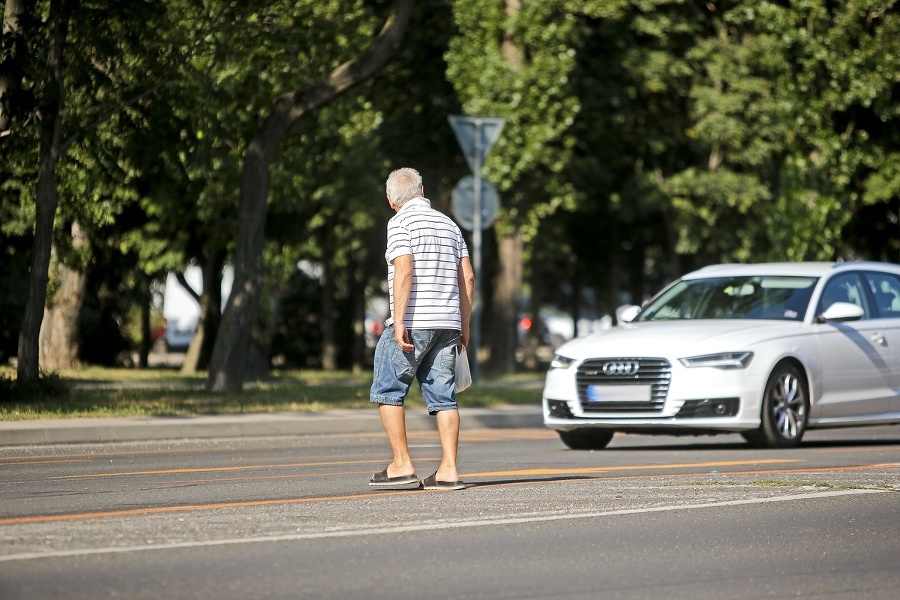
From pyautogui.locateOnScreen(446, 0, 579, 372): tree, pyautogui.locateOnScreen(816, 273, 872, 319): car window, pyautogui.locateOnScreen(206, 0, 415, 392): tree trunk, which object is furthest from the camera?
pyautogui.locateOnScreen(446, 0, 579, 372): tree

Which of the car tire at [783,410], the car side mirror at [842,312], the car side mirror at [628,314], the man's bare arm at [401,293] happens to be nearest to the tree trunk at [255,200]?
the car side mirror at [628,314]

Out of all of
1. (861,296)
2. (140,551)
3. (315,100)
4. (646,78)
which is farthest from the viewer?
(646,78)

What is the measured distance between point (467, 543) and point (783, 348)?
7173mm

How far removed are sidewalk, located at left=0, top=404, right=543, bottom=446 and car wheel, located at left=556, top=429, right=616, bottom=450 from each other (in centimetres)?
388

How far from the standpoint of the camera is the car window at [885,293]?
51.1 feet

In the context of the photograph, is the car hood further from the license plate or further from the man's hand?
the man's hand

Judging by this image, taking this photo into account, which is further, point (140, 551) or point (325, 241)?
point (325, 241)

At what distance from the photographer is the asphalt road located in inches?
253

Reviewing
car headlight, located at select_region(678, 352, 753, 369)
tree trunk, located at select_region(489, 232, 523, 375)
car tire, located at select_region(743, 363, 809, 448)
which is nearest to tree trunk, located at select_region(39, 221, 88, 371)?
tree trunk, located at select_region(489, 232, 523, 375)

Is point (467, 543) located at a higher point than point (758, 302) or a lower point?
lower

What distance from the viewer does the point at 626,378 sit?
540 inches

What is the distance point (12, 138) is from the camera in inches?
756

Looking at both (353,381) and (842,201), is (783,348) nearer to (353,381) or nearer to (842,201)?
(353,381)

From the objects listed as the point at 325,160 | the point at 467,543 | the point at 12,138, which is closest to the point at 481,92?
the point at 325,160
